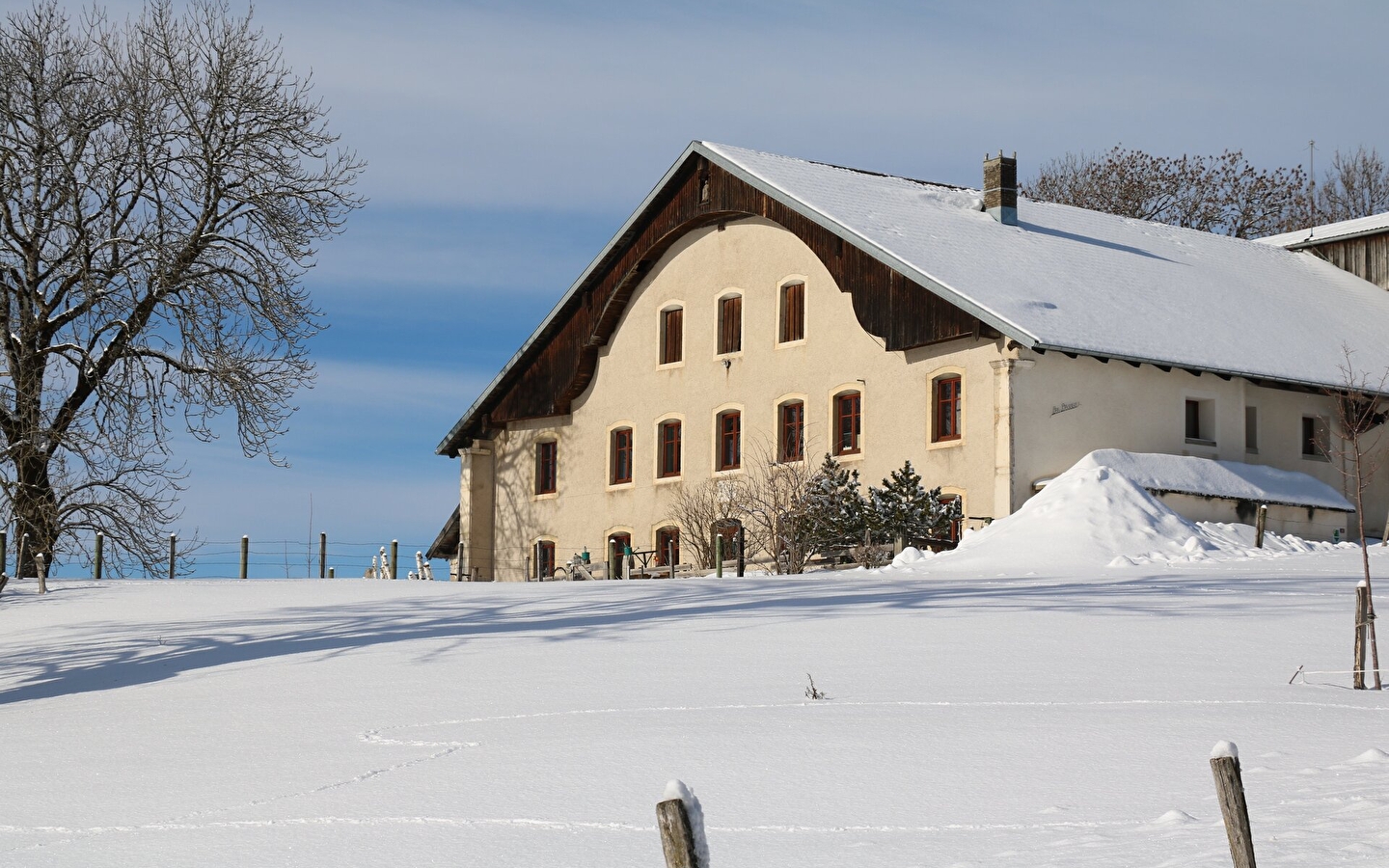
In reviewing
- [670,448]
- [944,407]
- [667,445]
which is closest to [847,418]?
[944,407]

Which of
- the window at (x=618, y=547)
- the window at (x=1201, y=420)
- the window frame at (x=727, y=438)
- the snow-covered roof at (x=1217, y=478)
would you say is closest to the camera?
the snow-covered roof at (x=1217, y=478)

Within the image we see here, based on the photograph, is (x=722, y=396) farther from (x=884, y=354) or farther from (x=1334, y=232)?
(x=1334, y=232)

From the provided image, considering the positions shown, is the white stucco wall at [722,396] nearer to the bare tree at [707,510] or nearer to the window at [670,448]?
the window at [670,448]

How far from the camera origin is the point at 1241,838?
5.24 metres

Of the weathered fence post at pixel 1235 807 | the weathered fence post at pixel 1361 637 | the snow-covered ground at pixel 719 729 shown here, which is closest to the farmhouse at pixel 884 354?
the snow-covered ground at pixel 719 729

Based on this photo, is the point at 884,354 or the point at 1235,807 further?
the point at 884,354

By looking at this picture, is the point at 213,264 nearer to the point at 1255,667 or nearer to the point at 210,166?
the point at 210,166

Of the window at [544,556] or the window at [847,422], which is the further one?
the window at [544,556]

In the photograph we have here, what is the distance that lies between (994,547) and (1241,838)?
19.1 m

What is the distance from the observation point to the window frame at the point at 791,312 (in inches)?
1270

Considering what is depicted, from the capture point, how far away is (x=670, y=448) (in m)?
35.0

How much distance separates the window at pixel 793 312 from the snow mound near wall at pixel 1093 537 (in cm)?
717

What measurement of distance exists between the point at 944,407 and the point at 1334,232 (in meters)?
16.7

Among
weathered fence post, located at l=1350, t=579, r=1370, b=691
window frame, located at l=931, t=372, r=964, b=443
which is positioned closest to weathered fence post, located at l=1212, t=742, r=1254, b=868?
weathered fence post, located at l=1350, t=579, r=1370, b=691
